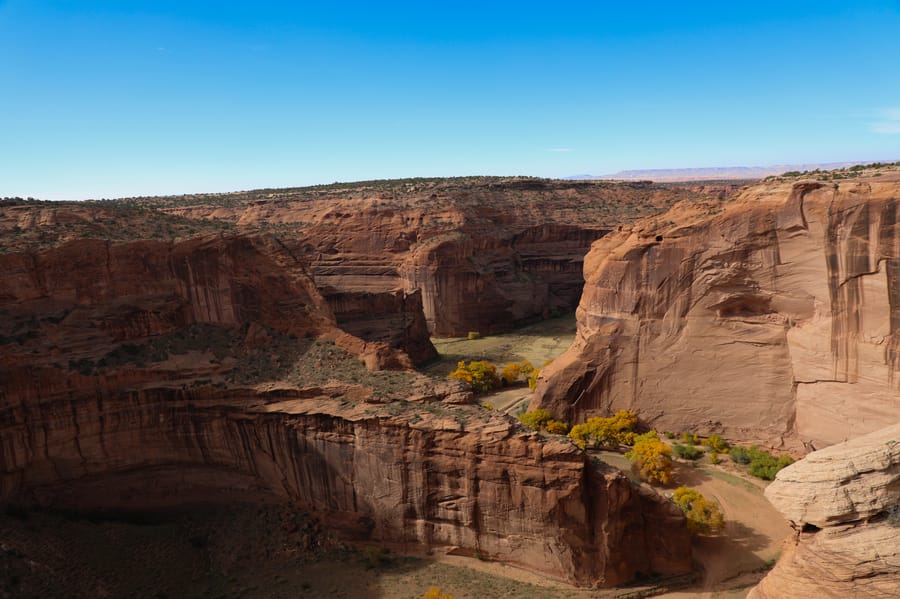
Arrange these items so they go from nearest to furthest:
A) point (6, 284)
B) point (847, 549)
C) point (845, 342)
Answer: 1. point (847, 549)
2. point (6, 284)
3. point (845, 342)

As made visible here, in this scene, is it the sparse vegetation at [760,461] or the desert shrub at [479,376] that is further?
the desert shrub at [479,376]

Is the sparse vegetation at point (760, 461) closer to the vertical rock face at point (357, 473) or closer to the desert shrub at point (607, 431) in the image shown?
the desert shrub at point (607, 431)

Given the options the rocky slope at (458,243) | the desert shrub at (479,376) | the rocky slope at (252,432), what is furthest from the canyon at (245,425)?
the rocky slope at (458,243)

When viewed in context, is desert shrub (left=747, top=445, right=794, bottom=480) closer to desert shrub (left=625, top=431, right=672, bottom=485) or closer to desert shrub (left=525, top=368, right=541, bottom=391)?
desert shrub (left=625, top=431, right=672, bottom=485)

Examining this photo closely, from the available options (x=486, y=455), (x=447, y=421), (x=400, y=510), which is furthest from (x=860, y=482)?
(x=400, y=510)

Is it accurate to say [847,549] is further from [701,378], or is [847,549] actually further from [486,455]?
[701,378]

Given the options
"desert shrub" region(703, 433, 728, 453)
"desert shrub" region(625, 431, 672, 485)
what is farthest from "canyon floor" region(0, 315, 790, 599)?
"desert shrub" region(703, 433, 728, 453)
